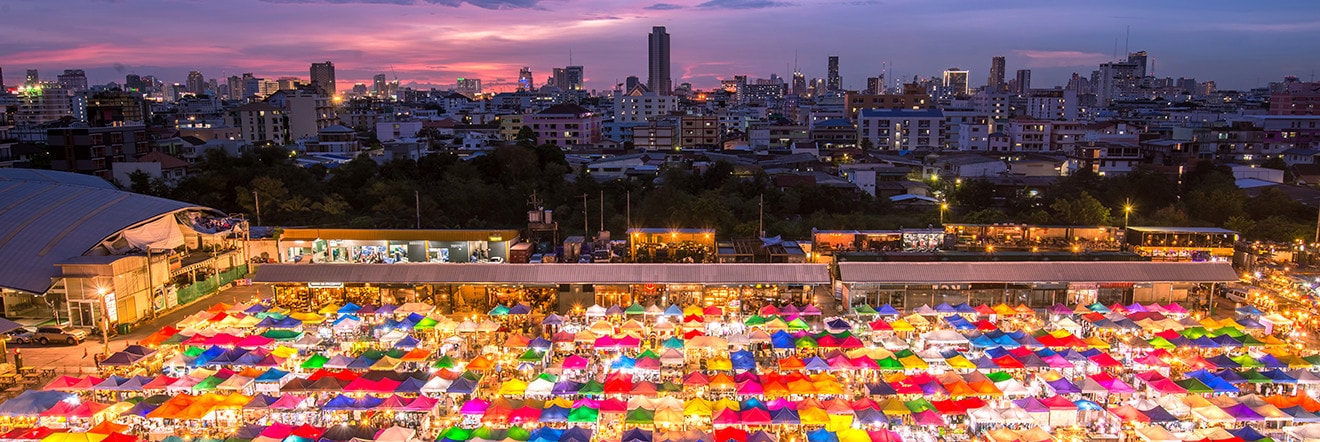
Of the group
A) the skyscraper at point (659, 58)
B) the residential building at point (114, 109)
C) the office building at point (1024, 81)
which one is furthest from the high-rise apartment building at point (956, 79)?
the residential building at point (114, 109)

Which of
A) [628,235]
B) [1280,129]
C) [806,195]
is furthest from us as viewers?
[1280,129]

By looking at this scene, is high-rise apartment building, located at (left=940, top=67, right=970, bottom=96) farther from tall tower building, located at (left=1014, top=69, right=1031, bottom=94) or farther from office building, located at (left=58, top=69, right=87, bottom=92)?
office building, located at (left=58, top=69, right=87, bottom=92)

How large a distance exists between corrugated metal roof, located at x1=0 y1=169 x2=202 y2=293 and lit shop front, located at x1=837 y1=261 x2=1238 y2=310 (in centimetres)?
1524

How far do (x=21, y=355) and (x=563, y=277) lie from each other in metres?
9.52

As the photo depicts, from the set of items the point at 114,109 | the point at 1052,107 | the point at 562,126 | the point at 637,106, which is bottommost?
the point at 562,126

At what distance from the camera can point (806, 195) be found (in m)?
30.3

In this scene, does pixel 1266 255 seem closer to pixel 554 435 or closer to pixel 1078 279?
pixel 1078 279

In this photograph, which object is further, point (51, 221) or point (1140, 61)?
point (1140, 61)

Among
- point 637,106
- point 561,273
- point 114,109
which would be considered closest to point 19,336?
point 561,273

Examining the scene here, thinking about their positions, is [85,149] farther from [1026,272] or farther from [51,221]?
[1026,272]

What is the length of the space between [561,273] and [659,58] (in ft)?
451

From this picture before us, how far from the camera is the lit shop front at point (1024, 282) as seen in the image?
16.9 metres

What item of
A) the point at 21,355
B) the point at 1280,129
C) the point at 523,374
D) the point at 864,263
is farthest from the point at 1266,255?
the point at 1280,129

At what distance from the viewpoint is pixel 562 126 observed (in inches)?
2313
